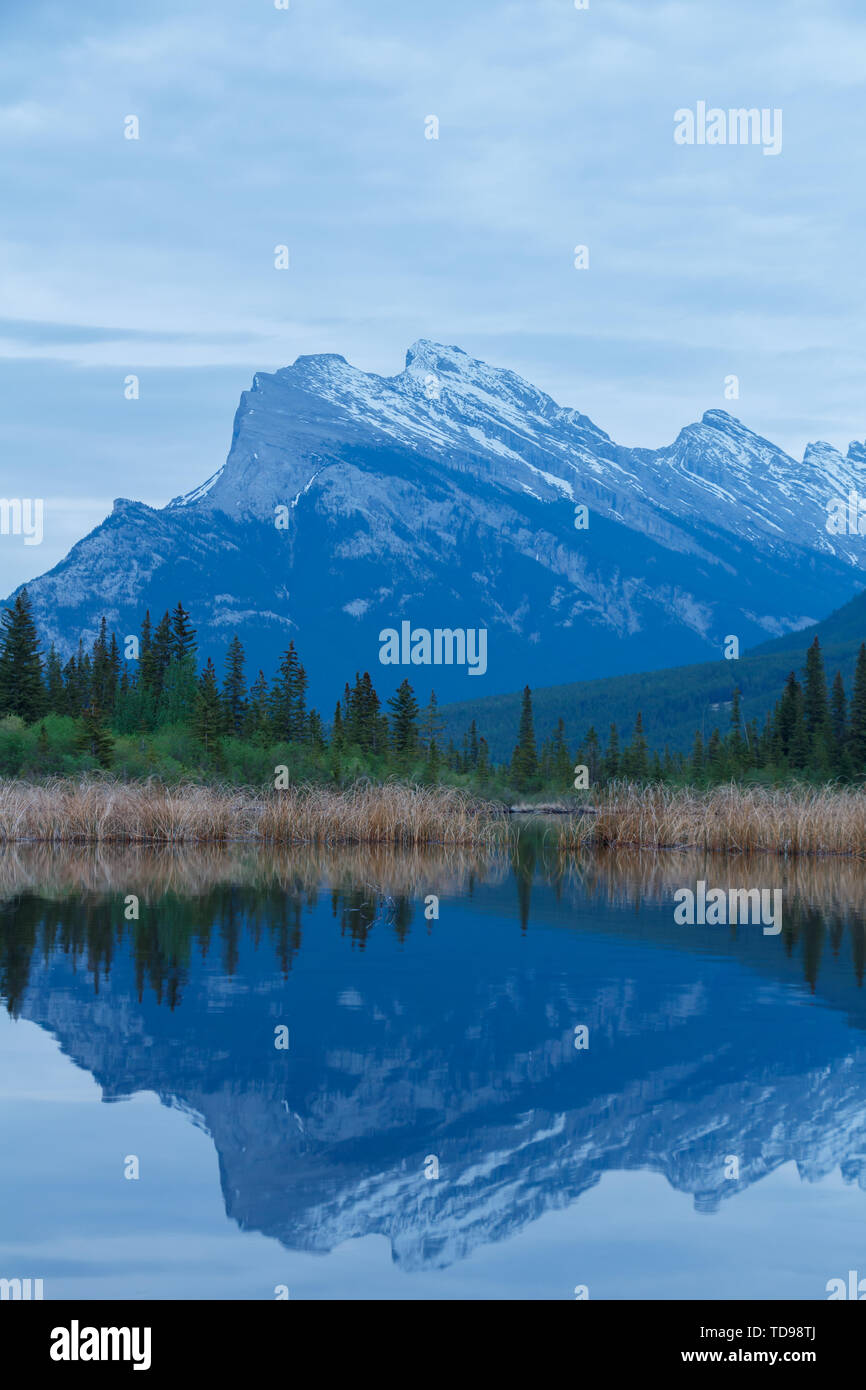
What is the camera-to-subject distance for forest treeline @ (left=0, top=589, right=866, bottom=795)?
5125cm

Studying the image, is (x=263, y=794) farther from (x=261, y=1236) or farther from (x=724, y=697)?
(x=724, y=697)

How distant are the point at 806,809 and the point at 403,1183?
27760 millimetres

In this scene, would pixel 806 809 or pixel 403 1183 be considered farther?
pixel 806 809

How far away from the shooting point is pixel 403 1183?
980cm

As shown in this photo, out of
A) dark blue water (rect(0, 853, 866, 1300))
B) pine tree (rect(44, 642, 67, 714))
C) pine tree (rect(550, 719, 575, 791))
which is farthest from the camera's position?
pine tree (rect(550, 719, 575, 791))

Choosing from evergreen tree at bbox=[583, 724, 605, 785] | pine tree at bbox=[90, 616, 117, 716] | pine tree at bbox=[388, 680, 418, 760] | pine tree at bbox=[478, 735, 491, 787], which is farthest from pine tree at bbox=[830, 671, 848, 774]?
pine tree at bbox=[90, 616, 117, 716]

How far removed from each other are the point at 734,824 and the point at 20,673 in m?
43.0

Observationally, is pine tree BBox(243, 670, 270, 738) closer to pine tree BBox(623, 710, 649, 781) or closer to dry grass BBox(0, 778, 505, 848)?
pine tree BBox(623, 710, 649, 781)

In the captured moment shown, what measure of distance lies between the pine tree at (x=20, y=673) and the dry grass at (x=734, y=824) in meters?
37.7

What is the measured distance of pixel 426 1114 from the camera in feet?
37.7

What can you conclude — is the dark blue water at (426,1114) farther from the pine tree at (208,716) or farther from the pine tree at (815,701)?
the pine tree at (815,701)

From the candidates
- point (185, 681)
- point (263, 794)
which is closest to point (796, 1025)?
point (263, 794)

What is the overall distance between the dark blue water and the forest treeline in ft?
98.3

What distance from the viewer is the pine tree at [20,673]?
221 feet
